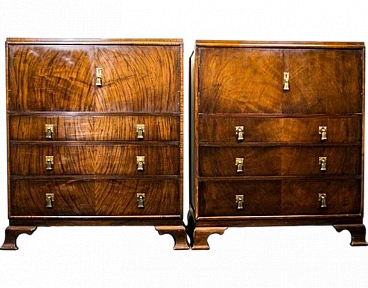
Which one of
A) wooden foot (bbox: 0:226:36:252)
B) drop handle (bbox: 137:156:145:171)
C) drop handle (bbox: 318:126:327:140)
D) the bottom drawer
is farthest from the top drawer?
drop handle (bbox: 318:126:327:140)

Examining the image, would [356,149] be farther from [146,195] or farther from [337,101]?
[146,195]

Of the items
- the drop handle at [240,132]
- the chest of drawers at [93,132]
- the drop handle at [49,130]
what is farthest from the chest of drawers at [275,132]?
the drop handle at [49,130]

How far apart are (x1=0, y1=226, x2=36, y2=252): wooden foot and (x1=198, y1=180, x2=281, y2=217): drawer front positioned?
4.00 feet

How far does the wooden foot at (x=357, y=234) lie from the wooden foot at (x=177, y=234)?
1142mm

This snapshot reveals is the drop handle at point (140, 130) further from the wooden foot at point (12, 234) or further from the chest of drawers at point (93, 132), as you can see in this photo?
the wooden foot at point (12, 234)

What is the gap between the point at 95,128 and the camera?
3482 millimetres

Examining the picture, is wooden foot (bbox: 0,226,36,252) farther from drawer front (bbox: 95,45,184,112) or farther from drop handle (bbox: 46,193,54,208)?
drawer front (bbox: 95,45,184,112)

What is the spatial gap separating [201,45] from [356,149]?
1341 mm

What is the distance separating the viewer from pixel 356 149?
3582mm

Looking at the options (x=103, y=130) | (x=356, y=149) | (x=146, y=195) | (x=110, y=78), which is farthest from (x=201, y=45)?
(x=356, y=149)

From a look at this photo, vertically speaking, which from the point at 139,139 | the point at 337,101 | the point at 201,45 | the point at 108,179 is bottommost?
the point at 108,179

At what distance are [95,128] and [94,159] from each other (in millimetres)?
218

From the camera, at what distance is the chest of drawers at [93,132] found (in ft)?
11.3

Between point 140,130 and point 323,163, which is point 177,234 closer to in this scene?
point 140,130
